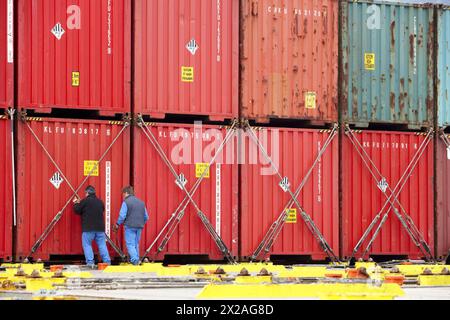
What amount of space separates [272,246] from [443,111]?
4997 mm

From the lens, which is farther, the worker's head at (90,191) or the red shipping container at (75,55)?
the red shipping container at (75,55)

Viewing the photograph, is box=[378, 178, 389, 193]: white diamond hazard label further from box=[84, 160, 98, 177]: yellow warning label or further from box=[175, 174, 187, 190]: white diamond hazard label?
box=[84, 160, 98, 177]: yellow warning label

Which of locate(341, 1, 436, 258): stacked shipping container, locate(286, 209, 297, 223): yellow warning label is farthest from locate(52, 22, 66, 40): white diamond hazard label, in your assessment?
locate(341, 1, 436, 258): stacked shipping container

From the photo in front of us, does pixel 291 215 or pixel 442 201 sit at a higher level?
pixel 442 201

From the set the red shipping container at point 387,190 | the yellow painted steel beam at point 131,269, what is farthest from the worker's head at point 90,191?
the red shipping container at point 387,190

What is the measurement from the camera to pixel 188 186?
871 inches

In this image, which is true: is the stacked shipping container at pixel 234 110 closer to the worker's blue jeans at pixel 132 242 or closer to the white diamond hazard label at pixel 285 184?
the white diamond hazard label at pixel 285 184

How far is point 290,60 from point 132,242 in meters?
5.19

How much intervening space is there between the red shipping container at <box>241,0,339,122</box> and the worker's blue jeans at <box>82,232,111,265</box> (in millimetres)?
4034

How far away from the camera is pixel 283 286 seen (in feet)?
43.9

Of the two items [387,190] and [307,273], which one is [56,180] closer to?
[307,273]

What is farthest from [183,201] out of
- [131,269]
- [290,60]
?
[131,269]

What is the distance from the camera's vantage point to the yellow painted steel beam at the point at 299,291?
41.6 feet
